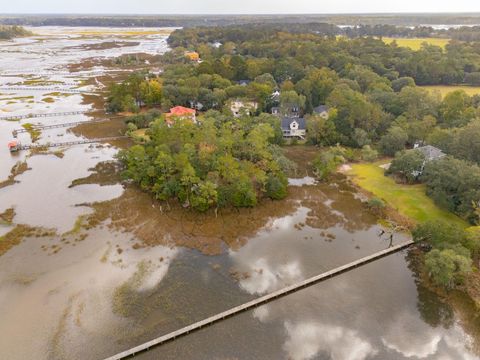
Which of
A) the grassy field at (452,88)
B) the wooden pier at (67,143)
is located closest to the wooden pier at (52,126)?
the wooden pier at (67,143)

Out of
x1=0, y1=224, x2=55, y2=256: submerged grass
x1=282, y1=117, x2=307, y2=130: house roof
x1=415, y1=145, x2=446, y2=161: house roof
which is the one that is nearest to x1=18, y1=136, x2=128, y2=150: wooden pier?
x1=0, y1=224, x2=55, y2=256: submerged grass

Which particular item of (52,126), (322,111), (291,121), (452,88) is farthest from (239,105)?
(452,88)

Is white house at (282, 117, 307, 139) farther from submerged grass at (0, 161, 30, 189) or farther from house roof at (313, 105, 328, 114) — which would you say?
submerged grass at (0, 161, 30, 189)

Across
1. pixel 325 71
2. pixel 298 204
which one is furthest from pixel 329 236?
pixel 325 71

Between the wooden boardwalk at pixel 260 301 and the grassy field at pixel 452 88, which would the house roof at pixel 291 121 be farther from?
the grassy field at pixel 452 88

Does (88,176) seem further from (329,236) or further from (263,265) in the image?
(329,236)

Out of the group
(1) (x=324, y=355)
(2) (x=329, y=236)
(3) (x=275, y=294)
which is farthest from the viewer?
(2) (x=329, y=236)

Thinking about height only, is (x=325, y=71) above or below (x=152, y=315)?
above
